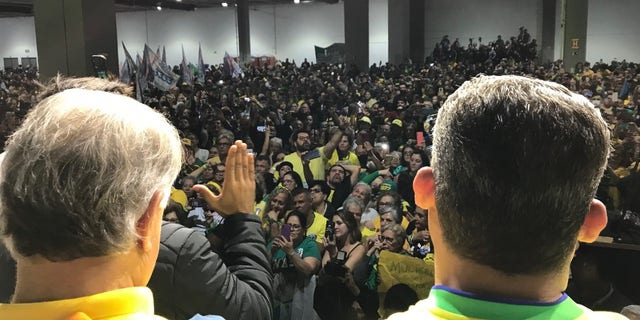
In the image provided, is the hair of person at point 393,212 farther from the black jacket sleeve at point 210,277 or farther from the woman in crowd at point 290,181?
the black jacket sleeve at point 210,277

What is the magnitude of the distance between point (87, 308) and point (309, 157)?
6.79 meters

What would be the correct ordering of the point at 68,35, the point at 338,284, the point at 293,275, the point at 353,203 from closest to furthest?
the point at 338,284 < the point at 293,275 < the point at 353,203 < the point at 68,35

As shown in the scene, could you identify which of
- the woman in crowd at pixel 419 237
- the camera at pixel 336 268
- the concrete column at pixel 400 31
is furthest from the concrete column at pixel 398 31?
the camera at pixel 336 268

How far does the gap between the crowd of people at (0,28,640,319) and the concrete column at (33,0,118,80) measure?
48.0 inches

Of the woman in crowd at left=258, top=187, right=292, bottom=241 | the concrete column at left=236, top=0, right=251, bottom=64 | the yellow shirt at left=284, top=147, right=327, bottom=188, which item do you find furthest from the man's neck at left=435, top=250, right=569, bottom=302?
the concrete column at left=236, top=0, right=251, bottom=64

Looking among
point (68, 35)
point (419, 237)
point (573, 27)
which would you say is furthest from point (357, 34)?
point (419, 237)

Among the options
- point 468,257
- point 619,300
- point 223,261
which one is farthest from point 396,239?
point 468,257

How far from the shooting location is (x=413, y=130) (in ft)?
29.5

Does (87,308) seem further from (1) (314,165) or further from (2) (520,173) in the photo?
(1) (314,165)

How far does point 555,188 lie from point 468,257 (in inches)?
6.6

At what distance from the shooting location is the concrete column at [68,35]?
10.1 meters

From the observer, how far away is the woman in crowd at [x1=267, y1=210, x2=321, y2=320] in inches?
157

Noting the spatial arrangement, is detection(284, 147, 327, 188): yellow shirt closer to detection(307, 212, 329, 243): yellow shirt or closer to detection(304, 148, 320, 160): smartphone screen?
detection(304, 148, 320, 160): smartphone screen

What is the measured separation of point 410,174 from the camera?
21.3ft
